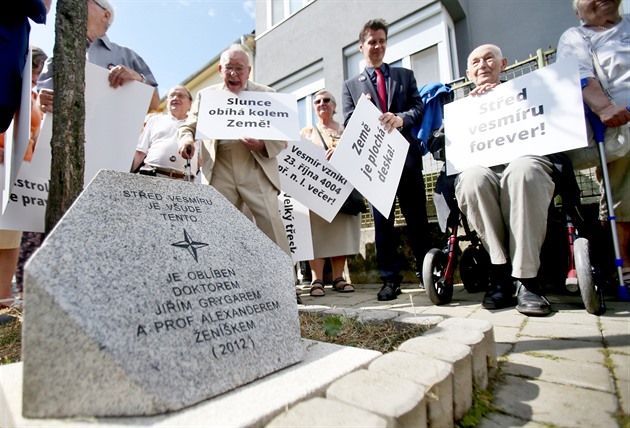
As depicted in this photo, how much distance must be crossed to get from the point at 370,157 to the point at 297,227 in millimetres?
1171

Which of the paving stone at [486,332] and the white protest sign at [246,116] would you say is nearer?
the paving stone at [486,332]

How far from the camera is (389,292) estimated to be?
280cm

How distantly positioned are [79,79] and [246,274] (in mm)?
1353

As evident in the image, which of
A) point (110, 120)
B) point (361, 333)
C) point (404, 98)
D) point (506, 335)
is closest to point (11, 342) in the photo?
point (110, 120)

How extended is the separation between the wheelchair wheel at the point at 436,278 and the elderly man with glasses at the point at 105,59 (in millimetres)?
2431

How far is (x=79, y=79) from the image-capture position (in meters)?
1.75

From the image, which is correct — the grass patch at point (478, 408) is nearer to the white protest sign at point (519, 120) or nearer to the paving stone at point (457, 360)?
the paving stone at point (457, 360)

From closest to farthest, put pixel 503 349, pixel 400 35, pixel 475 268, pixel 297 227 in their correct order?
pixel 503 349 < pixel 475 268 < pixel 297 227 < pixel 400 35

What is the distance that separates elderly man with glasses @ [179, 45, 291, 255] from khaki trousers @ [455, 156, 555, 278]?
1.37 metres

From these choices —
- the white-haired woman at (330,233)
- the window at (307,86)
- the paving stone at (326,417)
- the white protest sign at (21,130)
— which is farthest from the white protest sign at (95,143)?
the window at (307,86)

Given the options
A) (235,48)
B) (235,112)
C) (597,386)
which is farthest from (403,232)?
(597,386)

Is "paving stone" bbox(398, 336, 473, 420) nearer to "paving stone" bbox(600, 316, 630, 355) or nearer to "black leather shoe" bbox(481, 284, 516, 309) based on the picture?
"paving stone" bbox(600, 316, 630, 355)

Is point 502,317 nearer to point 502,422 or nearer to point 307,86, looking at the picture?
point 502,422

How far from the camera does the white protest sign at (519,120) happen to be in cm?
222
